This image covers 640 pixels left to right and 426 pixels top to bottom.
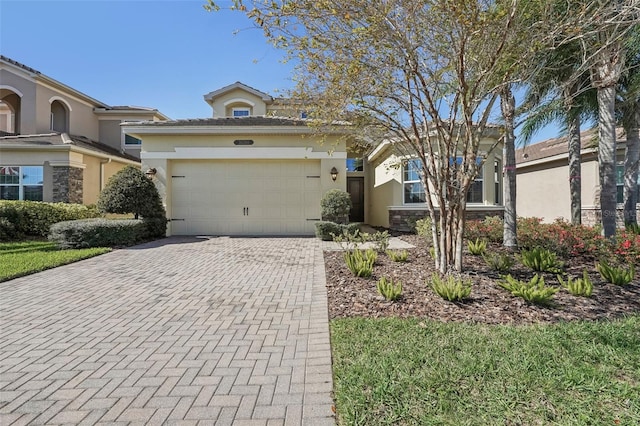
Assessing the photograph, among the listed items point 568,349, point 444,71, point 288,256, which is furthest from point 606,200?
point 288,256

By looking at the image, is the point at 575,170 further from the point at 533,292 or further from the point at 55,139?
the point at 55,139

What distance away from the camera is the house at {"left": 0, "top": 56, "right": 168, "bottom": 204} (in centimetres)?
1335

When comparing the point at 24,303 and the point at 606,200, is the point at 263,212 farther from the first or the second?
the point at 606,200

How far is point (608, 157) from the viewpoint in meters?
6.57

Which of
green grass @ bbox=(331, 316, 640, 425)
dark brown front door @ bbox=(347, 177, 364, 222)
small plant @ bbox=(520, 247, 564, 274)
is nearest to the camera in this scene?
green grass @ bbox=(331, 316, 640, 425)

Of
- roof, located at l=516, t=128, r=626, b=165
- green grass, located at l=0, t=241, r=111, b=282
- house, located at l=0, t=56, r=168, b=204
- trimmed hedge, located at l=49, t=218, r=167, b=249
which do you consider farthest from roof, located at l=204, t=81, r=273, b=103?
roof, located at l=516, t=128, r=626, b=165

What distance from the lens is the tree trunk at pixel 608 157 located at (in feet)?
21.5

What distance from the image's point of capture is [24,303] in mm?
4555

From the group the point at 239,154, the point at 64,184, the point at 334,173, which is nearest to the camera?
the point at 334,173

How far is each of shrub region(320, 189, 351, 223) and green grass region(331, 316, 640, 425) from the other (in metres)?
7.20

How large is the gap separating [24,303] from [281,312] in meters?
3.80

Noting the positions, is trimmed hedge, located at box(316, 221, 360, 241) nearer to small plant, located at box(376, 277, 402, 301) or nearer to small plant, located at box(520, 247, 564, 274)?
small plant, located at box(520, 247, 564, 274)

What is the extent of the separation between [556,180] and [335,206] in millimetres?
12387

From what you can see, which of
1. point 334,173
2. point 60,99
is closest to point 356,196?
point 334,173
